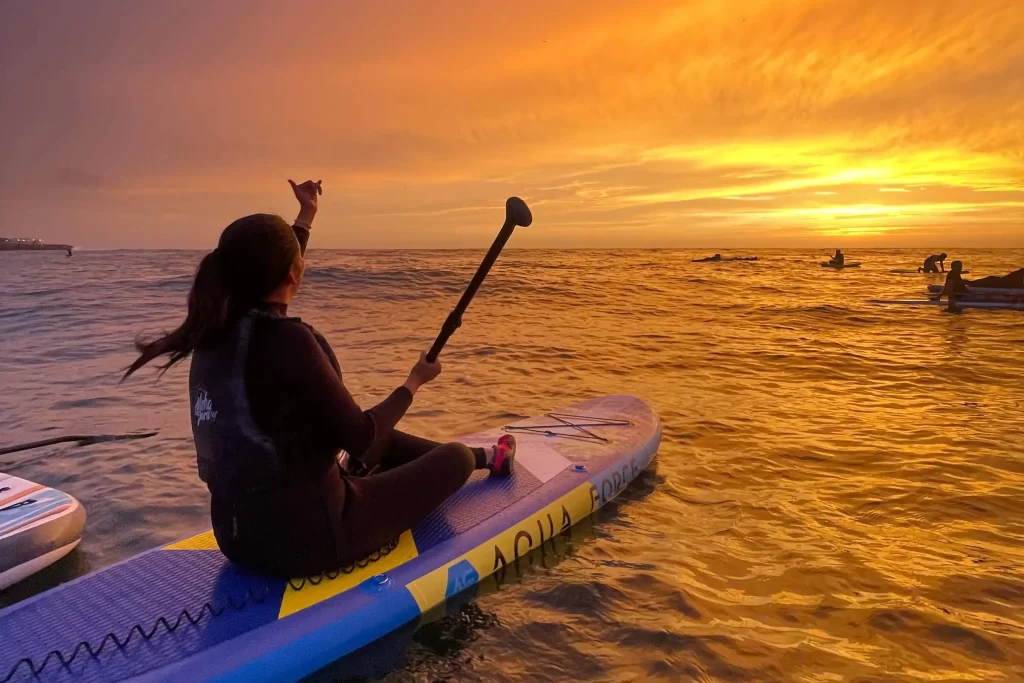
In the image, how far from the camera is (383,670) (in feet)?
9.57

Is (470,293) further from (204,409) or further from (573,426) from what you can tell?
(573,426)

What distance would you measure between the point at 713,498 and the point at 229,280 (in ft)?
12.3

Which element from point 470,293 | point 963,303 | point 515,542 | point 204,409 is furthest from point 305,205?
point 963,303

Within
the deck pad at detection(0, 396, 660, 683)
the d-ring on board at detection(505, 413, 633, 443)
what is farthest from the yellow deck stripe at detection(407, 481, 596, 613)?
the d-ring on board at detection(505, 413, 633, 443)

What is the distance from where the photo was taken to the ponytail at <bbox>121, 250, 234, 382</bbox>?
229 cm

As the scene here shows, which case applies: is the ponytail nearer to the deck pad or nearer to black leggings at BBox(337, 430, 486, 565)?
black leggings at BBox(337, 430, 486, 565)

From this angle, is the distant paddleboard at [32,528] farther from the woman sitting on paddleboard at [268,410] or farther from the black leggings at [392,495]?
the black leggings at [392,495]

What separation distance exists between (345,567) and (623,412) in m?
3.37

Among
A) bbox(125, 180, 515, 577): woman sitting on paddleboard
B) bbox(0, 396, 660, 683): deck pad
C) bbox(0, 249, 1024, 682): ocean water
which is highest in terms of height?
bbox(125, 180, 515, 577): woman sitting on paddleboard

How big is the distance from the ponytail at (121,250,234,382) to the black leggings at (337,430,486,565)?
2.98ft

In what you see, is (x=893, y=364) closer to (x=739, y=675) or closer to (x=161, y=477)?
(x=739, y=675)

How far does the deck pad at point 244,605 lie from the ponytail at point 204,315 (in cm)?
113

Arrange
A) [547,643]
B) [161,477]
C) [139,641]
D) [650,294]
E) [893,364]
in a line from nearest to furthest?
Result: [139,641]
[547,643]
[161,477]
[893,364]
[650,294]

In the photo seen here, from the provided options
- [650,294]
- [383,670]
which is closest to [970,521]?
[383,670]
